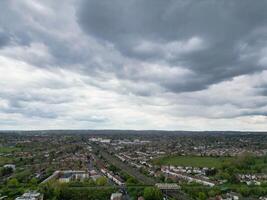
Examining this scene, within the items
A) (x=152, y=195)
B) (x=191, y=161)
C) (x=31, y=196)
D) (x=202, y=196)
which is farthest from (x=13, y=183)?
(x=191, y=161)

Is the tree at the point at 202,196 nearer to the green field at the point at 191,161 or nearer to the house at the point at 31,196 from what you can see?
the house at the point at 31,196

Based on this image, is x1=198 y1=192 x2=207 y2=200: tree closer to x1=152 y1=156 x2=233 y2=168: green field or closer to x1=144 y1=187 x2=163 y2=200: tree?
x1=144 y1=187 x2=163 y2=200: tree

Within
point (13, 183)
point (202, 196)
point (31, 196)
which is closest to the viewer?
point (31, 196)

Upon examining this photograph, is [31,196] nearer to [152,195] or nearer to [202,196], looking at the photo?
[152,195]

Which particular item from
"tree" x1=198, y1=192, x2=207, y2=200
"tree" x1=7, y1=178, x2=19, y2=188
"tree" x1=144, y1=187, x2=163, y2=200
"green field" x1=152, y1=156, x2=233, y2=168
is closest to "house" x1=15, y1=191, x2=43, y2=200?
"tree" x1=7, y1=178, x2=19, y2=188

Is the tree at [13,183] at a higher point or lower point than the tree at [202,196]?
higher

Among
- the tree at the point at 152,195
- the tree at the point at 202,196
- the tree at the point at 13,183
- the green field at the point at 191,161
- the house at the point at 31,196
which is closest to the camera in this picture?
the house at the point at 31,196

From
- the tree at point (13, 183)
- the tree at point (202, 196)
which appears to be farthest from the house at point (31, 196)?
the tree at point (202, 196)

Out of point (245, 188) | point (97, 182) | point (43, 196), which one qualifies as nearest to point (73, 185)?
point (97, 182)

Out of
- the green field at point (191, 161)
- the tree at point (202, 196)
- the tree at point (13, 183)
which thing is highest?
the green field at point (191, 161)

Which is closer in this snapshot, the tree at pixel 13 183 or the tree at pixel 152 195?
the tree at pixel 152 195
